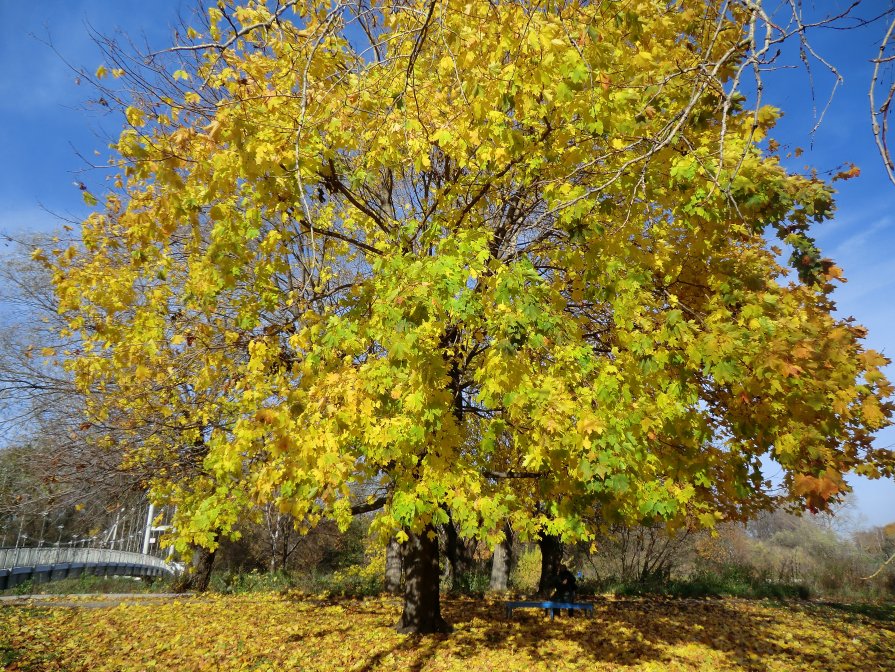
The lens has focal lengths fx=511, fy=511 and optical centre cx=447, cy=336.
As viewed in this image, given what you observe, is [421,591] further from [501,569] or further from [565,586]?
[501,569]

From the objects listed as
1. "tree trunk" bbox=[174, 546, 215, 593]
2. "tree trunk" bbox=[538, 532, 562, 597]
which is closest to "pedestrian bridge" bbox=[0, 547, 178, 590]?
"tree trunk" bbox=[174, 546, 215, 593]

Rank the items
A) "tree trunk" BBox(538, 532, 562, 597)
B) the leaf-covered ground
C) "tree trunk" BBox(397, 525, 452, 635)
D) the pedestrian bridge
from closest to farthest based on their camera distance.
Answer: the leaf-covered ground < "tree trunk" BBox(397, 525, 452, 635) < "tree trunk" BBox(538, 532, 562, 597) < the pedestrian bridge

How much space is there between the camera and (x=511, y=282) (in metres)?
4.39

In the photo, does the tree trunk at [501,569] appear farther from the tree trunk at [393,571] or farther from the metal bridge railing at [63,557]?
the metal bridge railing at [63,557]

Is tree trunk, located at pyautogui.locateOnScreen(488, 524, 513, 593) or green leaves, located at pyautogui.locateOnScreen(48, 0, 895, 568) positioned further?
tree trunk, located at pyautogui.locateOnScreen(488, 524, 513, 593)

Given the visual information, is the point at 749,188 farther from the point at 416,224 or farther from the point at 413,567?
the point at 413,567

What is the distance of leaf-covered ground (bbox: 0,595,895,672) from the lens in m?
6.60

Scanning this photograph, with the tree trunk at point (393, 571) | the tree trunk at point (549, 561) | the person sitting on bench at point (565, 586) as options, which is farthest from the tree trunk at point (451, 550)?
the person sitting on bench at point (565, 586)

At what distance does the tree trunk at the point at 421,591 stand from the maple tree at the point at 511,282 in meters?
1.57

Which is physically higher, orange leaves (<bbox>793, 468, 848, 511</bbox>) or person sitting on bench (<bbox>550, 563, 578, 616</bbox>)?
orange leaves (<bbox>793, 468, 848, 511</bbox>)

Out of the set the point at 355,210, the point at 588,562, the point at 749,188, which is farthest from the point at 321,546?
the point at 749,188

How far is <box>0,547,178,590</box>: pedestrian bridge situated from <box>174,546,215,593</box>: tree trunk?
493 centimetres

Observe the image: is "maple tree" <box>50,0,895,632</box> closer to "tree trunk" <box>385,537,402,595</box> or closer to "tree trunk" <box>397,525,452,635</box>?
"tree trunk" <box>397,525,452,635</box>

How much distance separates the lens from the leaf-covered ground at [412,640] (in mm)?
6598
